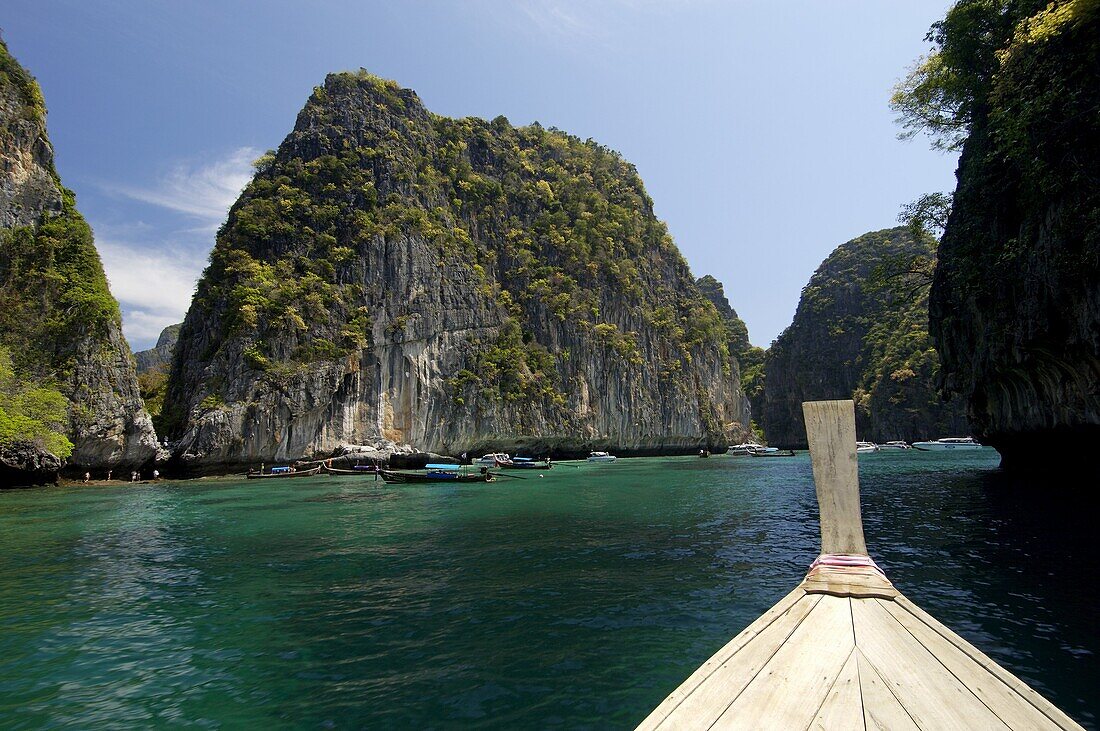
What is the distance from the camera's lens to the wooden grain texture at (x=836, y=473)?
6.00 meters

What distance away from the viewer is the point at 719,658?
3828mm

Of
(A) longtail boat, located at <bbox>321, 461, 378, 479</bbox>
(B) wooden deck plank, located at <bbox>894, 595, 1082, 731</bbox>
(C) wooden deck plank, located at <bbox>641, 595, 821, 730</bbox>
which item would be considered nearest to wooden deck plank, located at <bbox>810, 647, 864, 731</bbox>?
(C) wooden deck plank, located at <bbox>641, 595, 821, 730</bbox>

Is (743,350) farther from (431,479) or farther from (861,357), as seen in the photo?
(431,479)

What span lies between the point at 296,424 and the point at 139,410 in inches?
459

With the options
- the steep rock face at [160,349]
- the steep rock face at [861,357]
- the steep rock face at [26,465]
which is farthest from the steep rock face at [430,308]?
the steep rock face at [160,349]

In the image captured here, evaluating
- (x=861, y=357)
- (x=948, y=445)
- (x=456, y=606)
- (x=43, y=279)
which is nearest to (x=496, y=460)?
(x=43, y=279)

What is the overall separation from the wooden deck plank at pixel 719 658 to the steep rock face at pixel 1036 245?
15687 millimetres

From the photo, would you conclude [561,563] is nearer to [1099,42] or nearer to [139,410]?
[1099,42]

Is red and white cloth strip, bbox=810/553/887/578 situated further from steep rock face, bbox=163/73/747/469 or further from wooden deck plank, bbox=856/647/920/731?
steep rock face, bbox=163/73/747/469

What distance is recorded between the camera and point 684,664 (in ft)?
22.4

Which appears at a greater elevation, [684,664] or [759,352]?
[759,352]

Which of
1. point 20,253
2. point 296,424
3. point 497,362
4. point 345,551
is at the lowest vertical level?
point 345,551

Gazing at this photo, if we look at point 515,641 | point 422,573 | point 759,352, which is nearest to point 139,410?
point 422,573

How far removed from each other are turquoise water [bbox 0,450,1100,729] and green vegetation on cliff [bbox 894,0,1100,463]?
5614 millimetres
